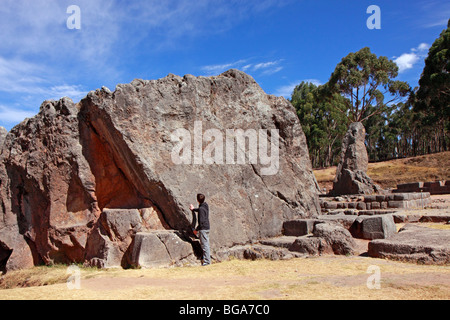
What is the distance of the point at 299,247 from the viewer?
8977mm

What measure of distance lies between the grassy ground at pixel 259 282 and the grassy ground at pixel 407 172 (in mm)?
30079

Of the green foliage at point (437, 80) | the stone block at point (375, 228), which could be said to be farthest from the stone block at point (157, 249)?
the green foliage at point (437, 80)

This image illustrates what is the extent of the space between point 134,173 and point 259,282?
4.41 m

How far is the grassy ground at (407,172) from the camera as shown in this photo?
35.5 m

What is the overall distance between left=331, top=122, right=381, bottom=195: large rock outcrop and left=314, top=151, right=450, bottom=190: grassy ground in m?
13.4

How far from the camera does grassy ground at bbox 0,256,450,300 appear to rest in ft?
17.9

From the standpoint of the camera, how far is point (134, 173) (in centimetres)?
917

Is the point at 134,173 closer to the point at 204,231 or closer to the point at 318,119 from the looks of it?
the point at 204,231

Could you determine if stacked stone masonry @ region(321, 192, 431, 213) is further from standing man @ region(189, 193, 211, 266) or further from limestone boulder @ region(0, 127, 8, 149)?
limestone boulder @ region(0, 127, 8, 149)

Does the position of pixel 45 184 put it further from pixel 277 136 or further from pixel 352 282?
pixel 352 282

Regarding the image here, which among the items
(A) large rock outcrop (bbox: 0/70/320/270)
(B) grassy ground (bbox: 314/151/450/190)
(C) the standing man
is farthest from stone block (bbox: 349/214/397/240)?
(B) grassy ground (bbox: 314/151/450/190)

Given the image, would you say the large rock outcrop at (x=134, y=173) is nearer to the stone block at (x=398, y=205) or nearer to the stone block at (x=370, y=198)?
the stone block at (x=398, y=205)

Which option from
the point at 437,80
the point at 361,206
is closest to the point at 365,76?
the point at 437,80
